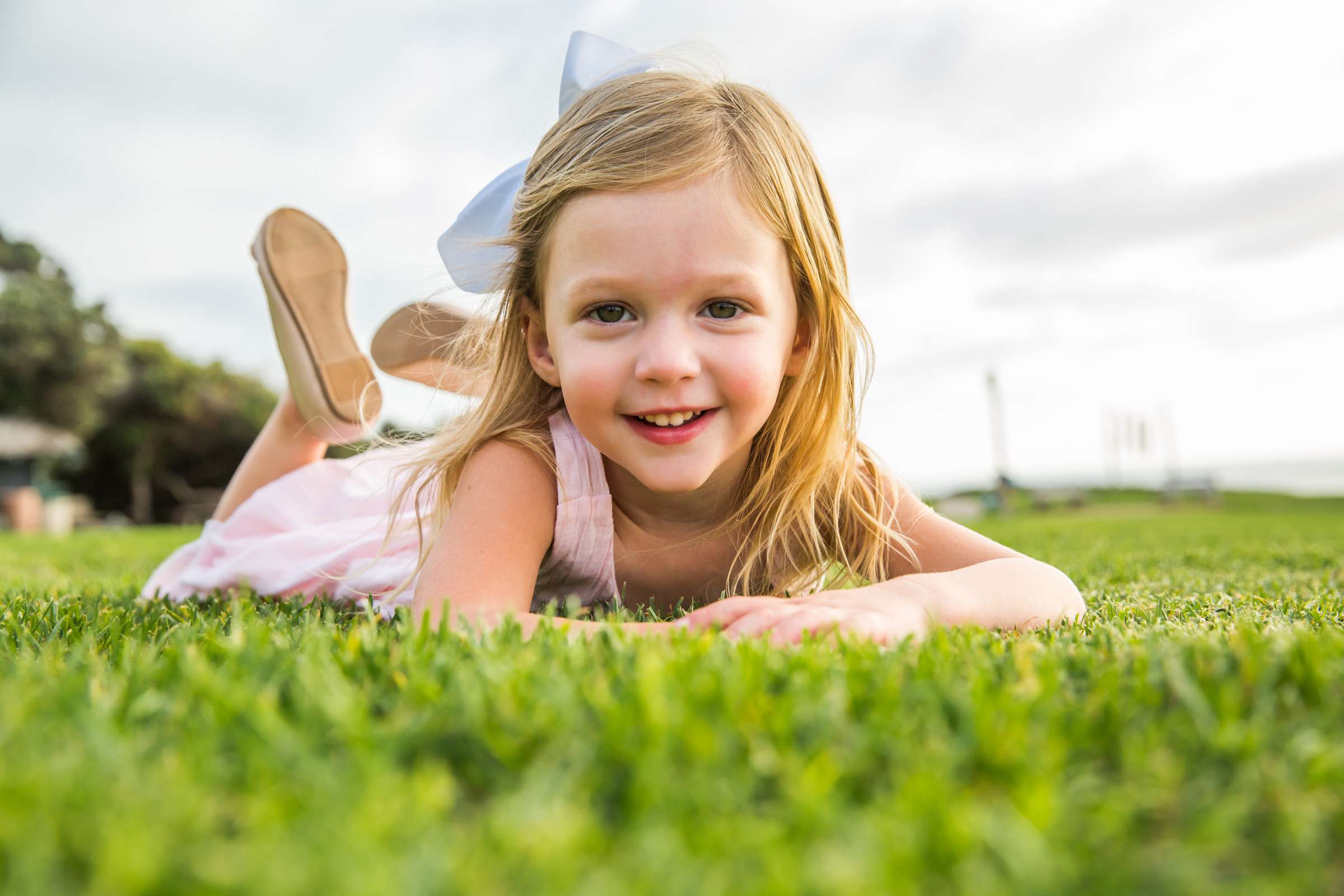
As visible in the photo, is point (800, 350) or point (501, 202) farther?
point (501, 202)

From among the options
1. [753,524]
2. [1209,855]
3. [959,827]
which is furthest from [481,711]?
[753,524]

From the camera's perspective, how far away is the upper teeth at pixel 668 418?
259cm

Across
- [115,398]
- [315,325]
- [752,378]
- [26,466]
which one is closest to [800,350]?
[752,378]

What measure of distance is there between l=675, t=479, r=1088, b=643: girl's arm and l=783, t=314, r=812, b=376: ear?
0.67 meters

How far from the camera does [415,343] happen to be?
4727 mm

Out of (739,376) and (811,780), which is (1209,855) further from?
(739,376)

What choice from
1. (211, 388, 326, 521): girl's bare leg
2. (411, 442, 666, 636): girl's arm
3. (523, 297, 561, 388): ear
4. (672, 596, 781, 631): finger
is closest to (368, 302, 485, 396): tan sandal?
(211, 388, 326, 521): girl's bare leg

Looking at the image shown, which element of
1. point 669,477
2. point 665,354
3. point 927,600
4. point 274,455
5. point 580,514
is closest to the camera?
point 927,600

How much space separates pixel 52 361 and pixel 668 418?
34.6 m

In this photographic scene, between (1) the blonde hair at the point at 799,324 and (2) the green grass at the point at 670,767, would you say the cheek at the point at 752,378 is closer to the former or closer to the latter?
(1) the blonde hair at the point at 799,324

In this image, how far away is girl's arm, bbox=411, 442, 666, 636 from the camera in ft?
7.88

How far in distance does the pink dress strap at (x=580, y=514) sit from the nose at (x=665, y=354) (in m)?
0.55

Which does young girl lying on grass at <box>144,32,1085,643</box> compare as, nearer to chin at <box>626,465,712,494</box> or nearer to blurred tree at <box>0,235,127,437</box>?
chin at <box>626,465,712,494</box>

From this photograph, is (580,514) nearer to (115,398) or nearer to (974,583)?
(974,583)
